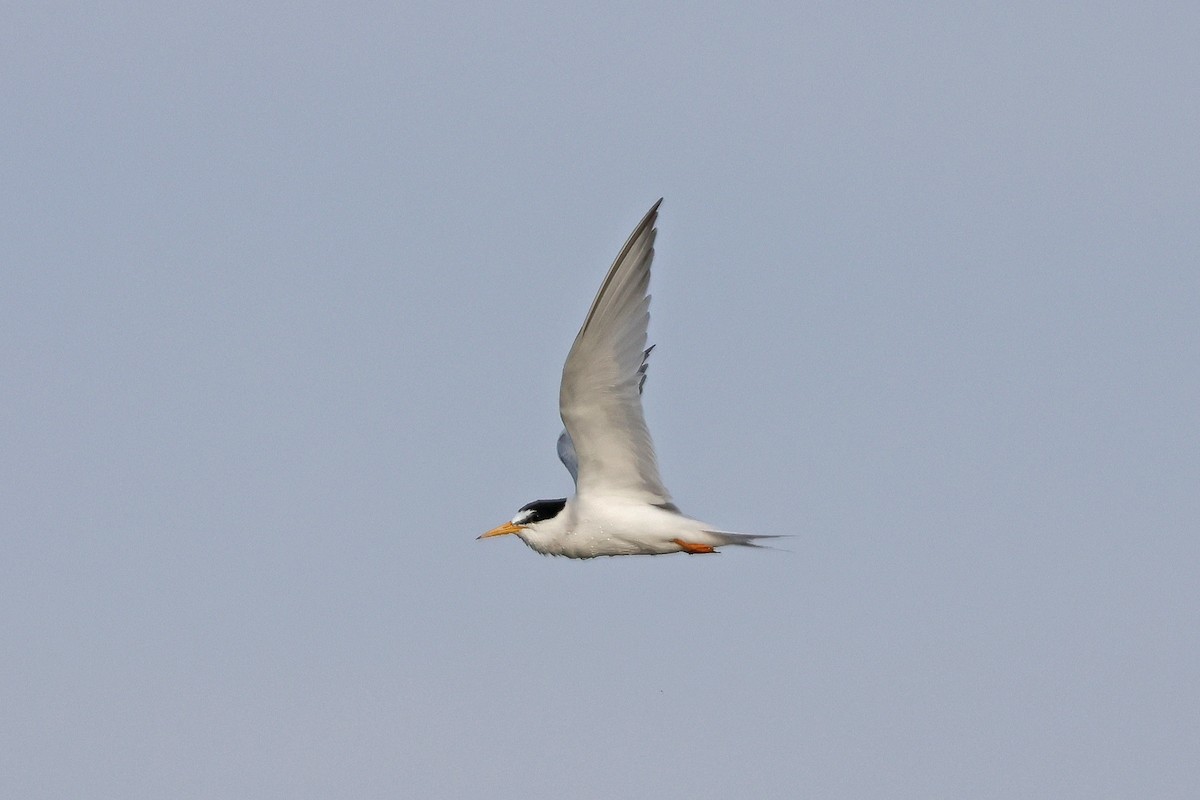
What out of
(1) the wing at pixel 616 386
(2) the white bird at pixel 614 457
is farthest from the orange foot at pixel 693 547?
(1) the wing at pixel 616 386

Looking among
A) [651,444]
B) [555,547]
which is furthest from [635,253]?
[555,547]

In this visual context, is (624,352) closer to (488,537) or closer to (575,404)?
(575,404)

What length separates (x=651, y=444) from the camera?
1484 cm

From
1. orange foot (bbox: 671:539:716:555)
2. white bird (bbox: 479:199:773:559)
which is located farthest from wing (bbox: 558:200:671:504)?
orange foot (bbox: 671:539:716:555)

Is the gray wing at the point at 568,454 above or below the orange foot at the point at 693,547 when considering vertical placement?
above

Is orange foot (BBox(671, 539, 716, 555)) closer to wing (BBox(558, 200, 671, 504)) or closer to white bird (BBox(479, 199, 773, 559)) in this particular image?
white bird (BBox(479, 199, 773, 559))

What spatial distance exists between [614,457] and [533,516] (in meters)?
1.09

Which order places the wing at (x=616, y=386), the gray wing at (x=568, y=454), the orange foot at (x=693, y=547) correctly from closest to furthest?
the wing at (x=616, y=386)
the orange foot at (x=693, y=547)
the gray wing at (x=568, y=454)

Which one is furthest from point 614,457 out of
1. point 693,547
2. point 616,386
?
point 693,547

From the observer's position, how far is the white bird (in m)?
13.8

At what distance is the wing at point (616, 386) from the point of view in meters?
13.8

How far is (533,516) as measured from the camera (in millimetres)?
15305

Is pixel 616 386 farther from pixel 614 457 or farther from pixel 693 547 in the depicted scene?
pixel 693 547

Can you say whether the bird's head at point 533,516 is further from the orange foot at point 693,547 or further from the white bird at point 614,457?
the orange foot at point 693,547
